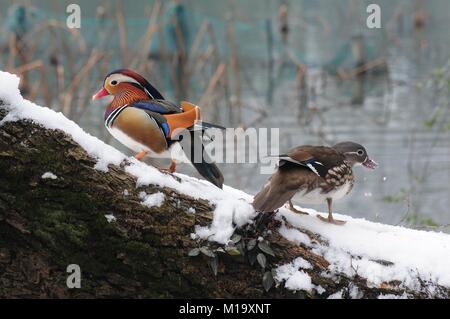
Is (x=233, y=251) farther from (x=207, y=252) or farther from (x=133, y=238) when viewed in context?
(x=133, y=238)

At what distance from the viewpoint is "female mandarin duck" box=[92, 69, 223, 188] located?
311 cm

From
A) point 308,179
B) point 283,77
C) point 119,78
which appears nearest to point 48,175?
point 119,78

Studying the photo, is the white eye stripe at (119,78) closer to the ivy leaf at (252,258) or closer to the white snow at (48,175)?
the white snow at (48,175)

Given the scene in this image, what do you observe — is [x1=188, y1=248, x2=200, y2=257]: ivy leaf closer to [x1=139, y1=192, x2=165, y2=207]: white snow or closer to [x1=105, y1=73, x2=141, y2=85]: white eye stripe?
[x1=139, y1=192, x2=165, y2=207]: white snow

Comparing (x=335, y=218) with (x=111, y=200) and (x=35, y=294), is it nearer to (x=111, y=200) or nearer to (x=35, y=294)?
(x=111, y=200)

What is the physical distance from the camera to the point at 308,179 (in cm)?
321

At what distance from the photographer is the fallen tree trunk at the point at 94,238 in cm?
288

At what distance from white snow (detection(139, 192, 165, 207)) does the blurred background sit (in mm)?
1776

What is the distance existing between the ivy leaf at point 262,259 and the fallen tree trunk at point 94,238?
26 millimetres

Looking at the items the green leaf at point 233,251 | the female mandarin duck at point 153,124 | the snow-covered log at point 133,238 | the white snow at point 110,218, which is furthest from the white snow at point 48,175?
the green leaf at point 233,251

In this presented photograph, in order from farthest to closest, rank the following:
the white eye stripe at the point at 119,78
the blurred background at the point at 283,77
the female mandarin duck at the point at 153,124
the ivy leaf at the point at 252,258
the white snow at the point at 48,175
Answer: the blurred background at the point at 283,77, the white eye stripe at the point at 119,78, the female mandarin duck at the point at 153,124, the ivy leaf at the point at 252,258, the white snow at the point at 48,175

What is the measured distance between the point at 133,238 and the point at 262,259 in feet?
1.63

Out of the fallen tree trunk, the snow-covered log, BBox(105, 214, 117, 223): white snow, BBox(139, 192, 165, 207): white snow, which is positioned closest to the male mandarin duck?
the snow-covered log

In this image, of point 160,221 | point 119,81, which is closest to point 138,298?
point 160,221
